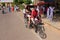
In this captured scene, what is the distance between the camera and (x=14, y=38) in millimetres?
14375

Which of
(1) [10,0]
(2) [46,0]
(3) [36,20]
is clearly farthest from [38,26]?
(1) [10,0]

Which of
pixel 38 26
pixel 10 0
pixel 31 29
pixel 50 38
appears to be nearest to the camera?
pixel 50 38

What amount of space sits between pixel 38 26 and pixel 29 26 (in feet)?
9.33

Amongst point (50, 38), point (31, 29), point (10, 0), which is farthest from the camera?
point (10, 0)

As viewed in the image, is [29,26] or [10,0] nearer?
[29,26]

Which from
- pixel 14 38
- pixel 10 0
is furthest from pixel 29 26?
pixel 10 0

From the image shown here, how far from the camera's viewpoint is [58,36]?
14586 millimetres

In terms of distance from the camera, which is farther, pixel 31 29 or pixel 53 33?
pixel 31 29

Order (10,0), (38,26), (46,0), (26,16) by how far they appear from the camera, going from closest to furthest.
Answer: (38,26) → (26,16) → (46,0) → (10,0)

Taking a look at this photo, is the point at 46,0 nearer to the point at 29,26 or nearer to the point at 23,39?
the point at 29,26

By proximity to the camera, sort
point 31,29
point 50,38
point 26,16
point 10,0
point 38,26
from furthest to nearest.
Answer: point 10,0 → point 26,16 → point 31,29 → point 38,26 → point 50,38

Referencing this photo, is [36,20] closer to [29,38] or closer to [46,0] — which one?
[29,38]

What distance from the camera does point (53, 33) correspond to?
1553 cm

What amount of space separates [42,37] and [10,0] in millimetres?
40596
